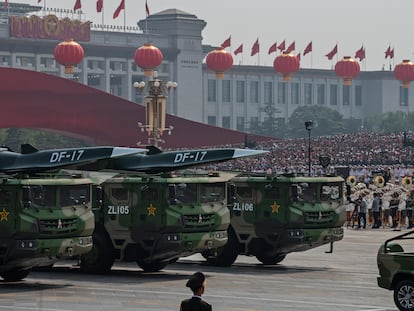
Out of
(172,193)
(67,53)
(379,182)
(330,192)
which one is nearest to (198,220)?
→ (172,193)

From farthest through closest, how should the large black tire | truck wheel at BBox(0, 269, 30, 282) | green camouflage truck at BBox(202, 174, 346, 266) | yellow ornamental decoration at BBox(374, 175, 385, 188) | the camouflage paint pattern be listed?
yellow ornamental decoration at BBox(374, 175, 385, 188)
the large black tire
green camouflage truck at BBox(202, 174, 346, 266)
truck wheel at BBox(0, 269, 30, 282)
the camouflage paint pattern

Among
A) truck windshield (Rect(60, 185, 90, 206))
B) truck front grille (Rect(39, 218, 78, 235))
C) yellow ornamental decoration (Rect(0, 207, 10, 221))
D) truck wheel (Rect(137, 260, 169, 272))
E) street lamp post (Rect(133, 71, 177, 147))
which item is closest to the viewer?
yellow ornamental decoration (Rect(0, 207, 10, 221))

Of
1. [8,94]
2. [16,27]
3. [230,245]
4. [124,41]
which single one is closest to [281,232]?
[230,245]

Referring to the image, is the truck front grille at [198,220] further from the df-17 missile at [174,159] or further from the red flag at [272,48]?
the red flag at [272,48]

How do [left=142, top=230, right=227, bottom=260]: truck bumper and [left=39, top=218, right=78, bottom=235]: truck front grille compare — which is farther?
[left=142, top=230, right=227, bottom=260]: truck bumper

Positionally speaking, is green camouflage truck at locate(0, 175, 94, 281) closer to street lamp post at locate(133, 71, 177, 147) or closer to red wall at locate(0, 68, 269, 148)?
street lamp post at locate(133, 71, 177, 147)

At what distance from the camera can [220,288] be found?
2928cm

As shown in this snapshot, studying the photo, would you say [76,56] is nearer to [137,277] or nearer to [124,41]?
[137,277]

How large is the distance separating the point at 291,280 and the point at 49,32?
127m

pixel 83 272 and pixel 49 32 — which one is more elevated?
pixel 49 32

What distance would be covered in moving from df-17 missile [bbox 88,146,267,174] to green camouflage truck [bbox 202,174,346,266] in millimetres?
743

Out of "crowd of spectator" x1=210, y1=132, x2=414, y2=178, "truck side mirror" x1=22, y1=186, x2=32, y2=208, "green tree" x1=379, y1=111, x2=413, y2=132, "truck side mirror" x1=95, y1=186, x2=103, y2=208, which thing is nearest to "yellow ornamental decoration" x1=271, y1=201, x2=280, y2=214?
"truck side mirror" x1=95, y1=186, x2=103, y2=208

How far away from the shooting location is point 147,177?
105ft

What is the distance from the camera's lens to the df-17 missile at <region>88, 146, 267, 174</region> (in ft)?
113
